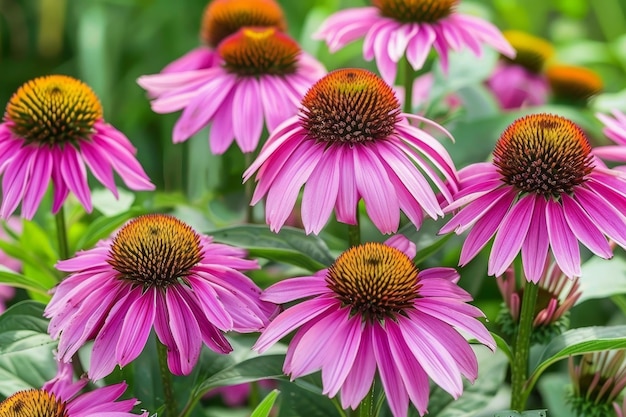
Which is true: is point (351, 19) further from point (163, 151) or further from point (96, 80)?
point (96, 80)

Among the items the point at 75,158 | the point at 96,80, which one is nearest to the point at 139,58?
the point at 96,80

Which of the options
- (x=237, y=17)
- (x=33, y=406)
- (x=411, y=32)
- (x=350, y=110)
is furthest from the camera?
(x=237, y=17)

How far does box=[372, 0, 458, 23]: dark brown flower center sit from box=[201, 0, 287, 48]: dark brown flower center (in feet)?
0.63

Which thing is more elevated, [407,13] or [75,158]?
[407,13]

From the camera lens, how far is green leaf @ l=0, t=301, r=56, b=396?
0.71 meters

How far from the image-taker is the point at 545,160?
0.67 m

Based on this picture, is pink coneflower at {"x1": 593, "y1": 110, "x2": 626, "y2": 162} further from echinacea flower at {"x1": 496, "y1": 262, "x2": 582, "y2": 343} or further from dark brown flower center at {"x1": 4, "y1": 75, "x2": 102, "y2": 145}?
dark brown flower center at {"x1": 4, "y1": 75, "x2": 102, "y2": 145}

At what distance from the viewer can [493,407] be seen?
846mm

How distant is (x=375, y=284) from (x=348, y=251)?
0.05 m

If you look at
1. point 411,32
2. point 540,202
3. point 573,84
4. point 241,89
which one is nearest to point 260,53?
point 241,89

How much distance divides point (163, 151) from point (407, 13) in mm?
953

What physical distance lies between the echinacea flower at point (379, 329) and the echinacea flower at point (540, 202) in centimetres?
5

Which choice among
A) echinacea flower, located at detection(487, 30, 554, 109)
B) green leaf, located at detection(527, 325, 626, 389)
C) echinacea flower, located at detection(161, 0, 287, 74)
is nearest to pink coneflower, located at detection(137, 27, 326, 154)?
echinacea flower, located at detection(161, 0, 287, 74)

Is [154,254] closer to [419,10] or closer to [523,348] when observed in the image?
[523,348]
